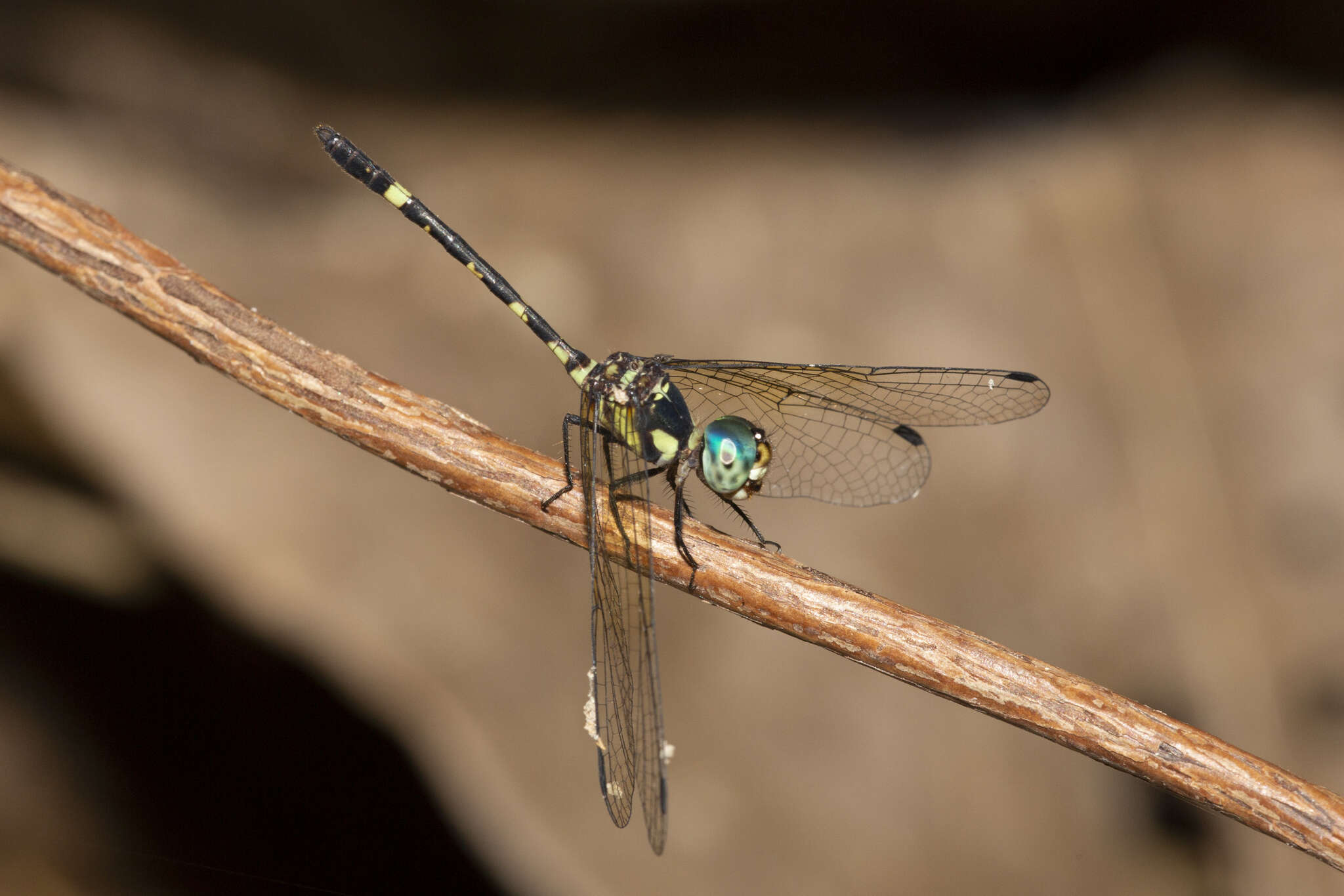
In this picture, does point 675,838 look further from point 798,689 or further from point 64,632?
point 64,632

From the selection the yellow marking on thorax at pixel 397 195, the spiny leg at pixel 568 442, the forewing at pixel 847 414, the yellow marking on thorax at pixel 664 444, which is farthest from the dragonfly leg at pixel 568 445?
the yellow marking on thorax at pixel 397 195

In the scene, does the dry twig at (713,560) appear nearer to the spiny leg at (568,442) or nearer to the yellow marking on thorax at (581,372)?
the spiny leg at (568,442)

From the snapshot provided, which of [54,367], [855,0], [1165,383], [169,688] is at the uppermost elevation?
[855,0]

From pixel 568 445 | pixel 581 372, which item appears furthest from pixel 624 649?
pixel 581 372

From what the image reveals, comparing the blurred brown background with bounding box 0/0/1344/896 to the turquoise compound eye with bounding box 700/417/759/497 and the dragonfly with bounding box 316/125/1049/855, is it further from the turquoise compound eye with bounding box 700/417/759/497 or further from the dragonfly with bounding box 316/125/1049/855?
the turquoise compound eye with bounding box 700/417/759/497

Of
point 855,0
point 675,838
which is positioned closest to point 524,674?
point 675,838
